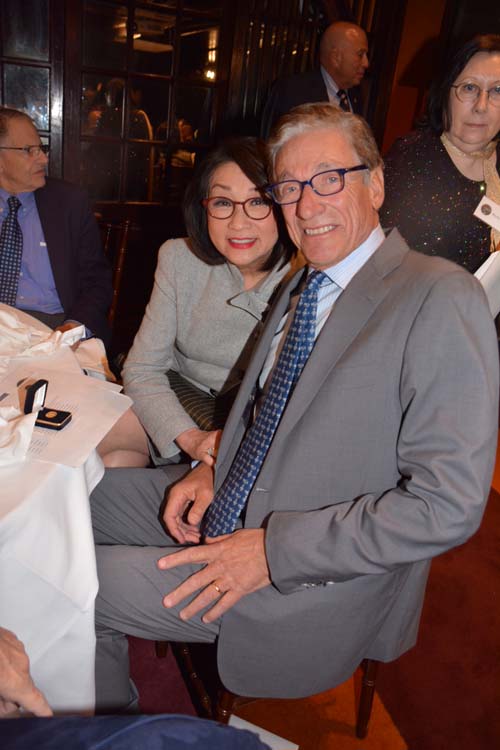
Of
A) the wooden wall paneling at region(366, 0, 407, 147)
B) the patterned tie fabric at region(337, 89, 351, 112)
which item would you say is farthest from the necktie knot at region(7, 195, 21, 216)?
the wooden wall paneling at region(366, 0, 407, 147)

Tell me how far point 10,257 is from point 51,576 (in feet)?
5.66

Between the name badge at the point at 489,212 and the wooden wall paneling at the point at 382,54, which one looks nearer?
the name badge at the point at 489,212

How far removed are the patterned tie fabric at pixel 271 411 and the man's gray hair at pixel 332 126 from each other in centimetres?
27

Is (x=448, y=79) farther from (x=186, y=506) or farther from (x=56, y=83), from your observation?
(x=56, y=83)

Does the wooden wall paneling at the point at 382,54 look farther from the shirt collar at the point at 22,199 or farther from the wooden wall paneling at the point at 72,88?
the shirt collar at the point at 22,199

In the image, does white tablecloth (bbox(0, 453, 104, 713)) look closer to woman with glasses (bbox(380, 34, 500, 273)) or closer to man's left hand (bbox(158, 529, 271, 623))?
man's left hand (bbox(158, 529, 271, 623))

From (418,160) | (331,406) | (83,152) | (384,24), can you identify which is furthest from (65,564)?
(384,24)

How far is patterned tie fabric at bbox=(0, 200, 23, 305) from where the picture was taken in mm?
2479

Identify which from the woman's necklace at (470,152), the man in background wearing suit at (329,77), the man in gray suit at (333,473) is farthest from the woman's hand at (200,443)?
the man in background wearing suit at (329,77)

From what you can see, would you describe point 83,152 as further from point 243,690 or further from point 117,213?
point 243,690

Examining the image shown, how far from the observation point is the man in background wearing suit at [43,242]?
8.11ft

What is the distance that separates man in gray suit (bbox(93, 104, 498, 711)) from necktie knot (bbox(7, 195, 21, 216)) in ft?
5.18

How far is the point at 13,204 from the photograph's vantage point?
253 centimetres

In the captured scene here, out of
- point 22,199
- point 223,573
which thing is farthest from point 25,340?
point 22,199
